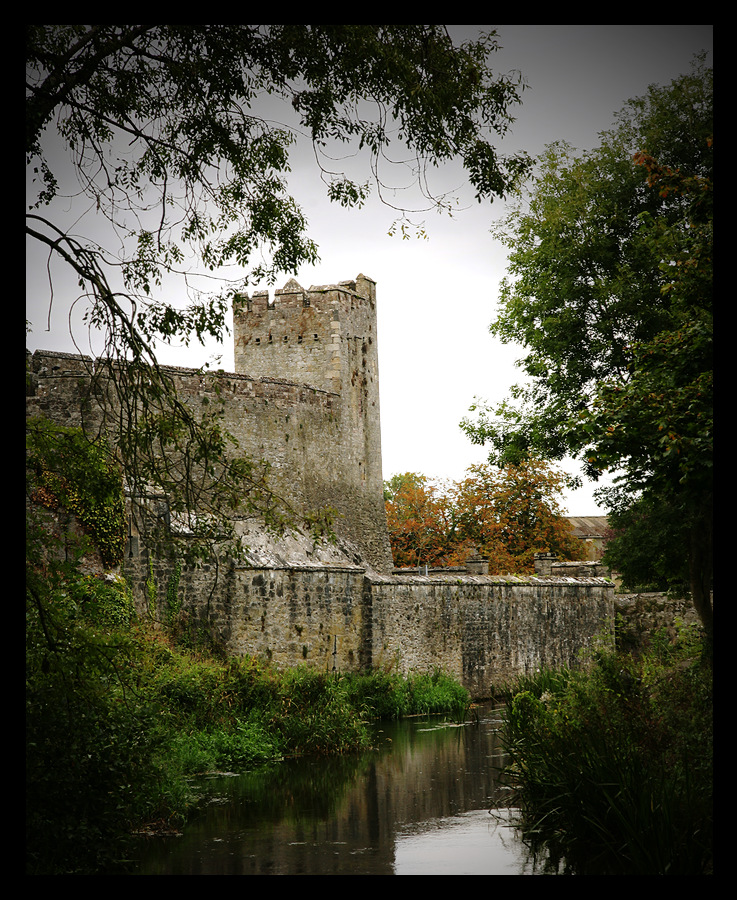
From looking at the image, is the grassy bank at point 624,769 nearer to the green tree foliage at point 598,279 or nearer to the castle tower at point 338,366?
the green tree foliage at point 598,279

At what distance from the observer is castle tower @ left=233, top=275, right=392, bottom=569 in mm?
29312

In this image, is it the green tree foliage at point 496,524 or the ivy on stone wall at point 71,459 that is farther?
the green tree foliage at point 496,524

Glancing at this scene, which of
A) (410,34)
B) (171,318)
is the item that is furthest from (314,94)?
(171,318)

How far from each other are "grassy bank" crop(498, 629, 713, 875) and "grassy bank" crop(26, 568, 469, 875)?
3682mm

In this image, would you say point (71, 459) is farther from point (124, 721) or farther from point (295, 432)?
point (295, 432)

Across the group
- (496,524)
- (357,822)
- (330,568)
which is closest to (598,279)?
(330,568)

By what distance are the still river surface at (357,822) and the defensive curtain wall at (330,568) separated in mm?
3694

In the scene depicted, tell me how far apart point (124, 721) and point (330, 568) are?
10.2 m

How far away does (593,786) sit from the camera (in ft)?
25.5

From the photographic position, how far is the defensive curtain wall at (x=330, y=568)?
16547mm

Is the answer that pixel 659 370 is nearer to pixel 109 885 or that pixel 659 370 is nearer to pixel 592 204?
pixel 109 885

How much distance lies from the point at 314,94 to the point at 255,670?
1009cm

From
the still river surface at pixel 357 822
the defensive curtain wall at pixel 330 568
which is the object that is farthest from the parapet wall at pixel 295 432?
the still river surface at pixel 357 822

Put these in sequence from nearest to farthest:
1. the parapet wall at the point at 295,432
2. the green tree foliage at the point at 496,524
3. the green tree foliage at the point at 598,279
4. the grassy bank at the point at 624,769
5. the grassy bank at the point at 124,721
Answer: the grassy bank at the point at 624,769 → the grassy bank at the point at 124,721 → the green tree foliage at the point at 598,279 → the parapet wall at the point at 295,432 → the green tree foliage at the point at 496,524
